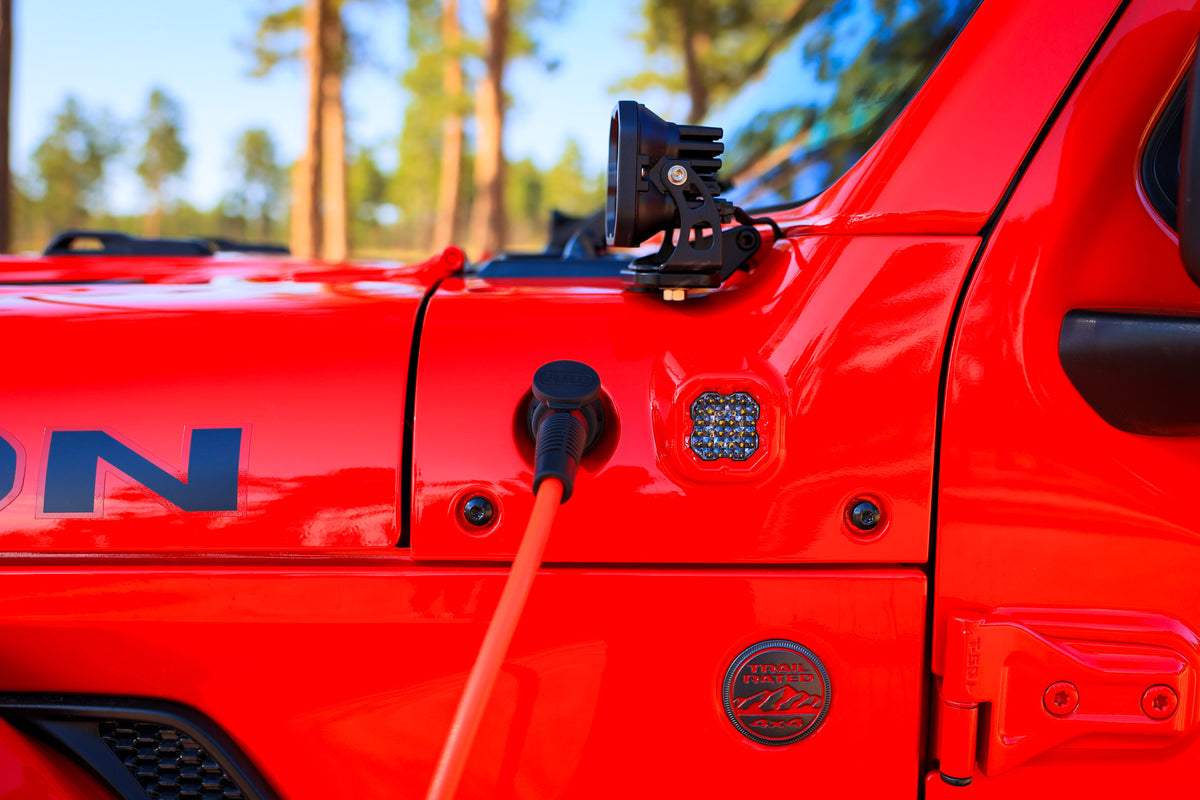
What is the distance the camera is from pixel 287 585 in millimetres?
998

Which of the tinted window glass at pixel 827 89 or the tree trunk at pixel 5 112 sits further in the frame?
the tree trunk at pixel 5 112

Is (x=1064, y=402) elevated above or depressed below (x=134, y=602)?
above

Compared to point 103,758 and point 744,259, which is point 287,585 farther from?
point 744,259

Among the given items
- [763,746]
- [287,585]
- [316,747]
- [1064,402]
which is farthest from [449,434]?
[1064,402]

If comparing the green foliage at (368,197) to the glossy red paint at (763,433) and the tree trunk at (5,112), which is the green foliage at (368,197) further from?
the glossy red paint at (763,433)

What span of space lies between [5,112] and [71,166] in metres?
41.6

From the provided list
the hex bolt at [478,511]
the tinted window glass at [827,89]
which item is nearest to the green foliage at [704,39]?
the tinted window glass at [827,89]

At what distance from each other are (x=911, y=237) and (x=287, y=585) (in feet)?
2.77

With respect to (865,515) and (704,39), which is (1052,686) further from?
(704,39)

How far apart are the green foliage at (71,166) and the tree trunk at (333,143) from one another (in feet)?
96.2

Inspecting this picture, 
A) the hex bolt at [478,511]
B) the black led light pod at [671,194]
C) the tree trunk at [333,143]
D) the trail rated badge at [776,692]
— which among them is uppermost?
the tree trunk at [333,143]

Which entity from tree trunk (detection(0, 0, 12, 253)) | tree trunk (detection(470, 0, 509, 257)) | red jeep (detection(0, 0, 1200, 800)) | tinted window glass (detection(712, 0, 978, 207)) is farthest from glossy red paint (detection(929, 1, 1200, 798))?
tree trunk (detection(470, 0, 509, 257))

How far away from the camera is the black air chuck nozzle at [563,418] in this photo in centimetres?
90

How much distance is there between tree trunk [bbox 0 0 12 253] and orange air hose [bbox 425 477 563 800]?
588cm
